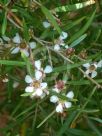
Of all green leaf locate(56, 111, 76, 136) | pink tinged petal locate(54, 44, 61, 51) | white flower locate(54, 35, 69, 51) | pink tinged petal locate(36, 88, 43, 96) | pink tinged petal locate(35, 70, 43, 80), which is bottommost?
green leaf locate(56, 111, 76, 136)

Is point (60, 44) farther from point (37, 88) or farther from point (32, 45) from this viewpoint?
point (37, 88)

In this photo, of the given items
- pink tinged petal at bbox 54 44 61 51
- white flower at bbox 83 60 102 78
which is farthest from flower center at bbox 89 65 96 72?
pink tinged petal at bbox 54 44 61 51

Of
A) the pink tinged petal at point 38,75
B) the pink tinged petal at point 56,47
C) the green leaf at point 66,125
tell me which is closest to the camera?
the pink tinged petal at point 38,75

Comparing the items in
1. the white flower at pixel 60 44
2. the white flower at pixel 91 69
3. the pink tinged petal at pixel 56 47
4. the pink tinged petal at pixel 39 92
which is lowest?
the pink tinged petal at pixel 39 92

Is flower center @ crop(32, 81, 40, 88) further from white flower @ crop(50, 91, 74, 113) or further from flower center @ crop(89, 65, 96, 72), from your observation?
flower center @ crop(89, 65, 96, 72)

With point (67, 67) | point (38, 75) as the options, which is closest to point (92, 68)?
point (67, 67)

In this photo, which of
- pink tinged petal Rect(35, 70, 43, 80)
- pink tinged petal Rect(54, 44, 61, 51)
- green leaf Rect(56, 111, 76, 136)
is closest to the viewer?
pink tinged petal Rect(35, 70, 43, 80)

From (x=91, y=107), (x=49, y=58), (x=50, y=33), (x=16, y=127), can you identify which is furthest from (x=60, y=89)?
(x=16, y=127)

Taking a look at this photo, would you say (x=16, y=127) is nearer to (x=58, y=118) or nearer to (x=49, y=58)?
(x=58, y=118)

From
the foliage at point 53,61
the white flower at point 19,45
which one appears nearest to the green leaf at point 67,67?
the foliage at point 53,61

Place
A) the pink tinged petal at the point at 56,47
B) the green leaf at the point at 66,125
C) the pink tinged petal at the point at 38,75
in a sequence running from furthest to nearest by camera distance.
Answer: the green leaf at the point at 66,125
the pink tinged petal at the point at 56,47
the pink tinged petal at the point at 38,75

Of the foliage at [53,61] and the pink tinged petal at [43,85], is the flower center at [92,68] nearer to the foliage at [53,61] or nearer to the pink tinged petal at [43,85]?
the foliage at [53,61]
